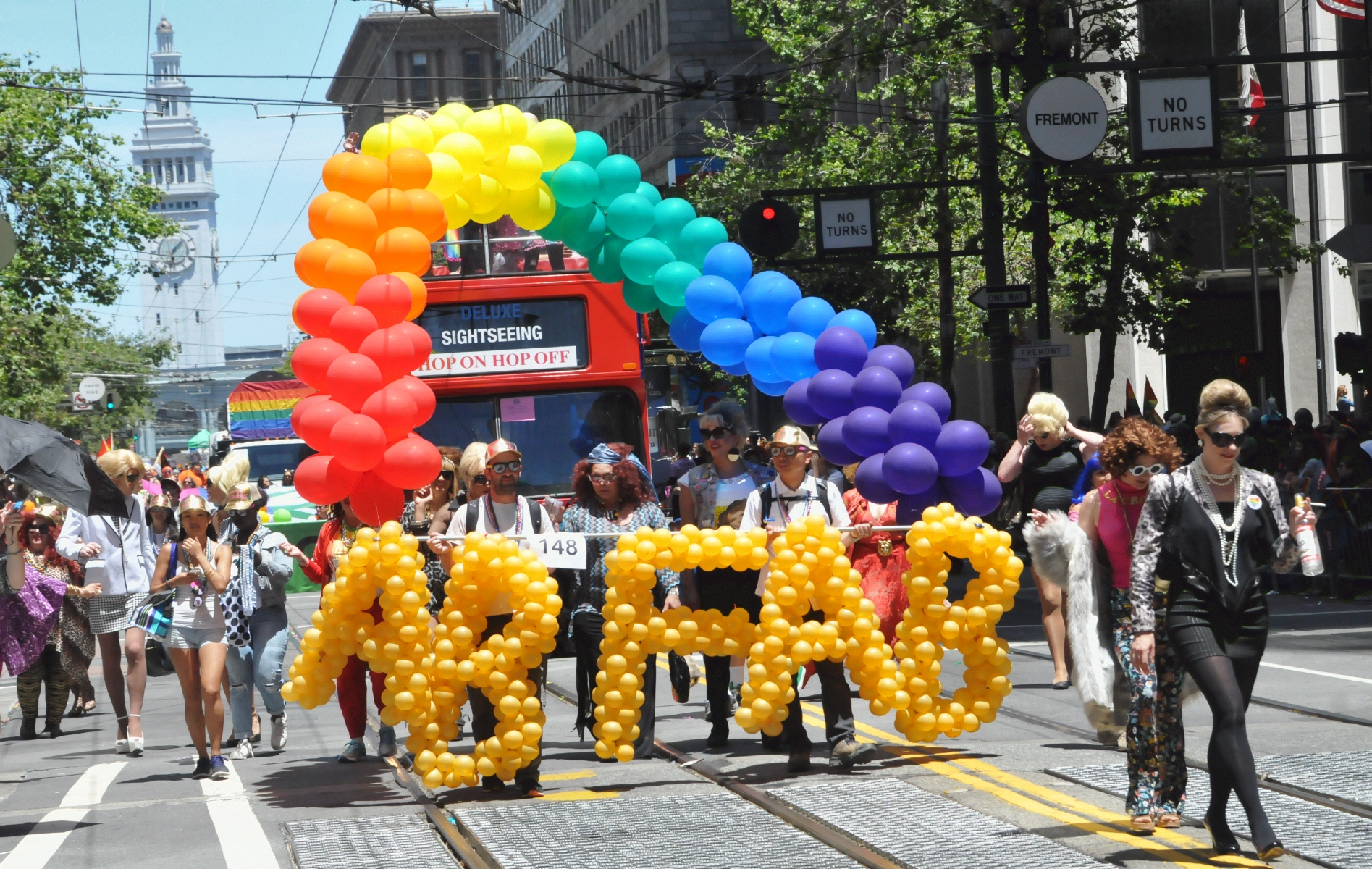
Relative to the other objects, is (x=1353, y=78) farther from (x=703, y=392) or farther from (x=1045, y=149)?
(x=1045, y=149)

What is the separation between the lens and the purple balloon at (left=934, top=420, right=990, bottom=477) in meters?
9.59

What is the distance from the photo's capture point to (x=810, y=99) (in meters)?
27.1

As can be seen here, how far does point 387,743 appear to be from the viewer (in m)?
9.78

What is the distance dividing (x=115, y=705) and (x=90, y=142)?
31.5 meters

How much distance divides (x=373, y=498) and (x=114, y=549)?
10.4ft

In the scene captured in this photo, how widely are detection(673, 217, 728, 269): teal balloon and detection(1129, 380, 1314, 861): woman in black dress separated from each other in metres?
5.91

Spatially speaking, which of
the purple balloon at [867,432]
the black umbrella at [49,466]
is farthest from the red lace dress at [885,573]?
the black umbrella at [49,466]

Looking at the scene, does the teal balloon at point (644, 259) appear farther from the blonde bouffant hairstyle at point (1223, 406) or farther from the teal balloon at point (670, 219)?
the blonde bouffant hairstyle at point (1223, 406)

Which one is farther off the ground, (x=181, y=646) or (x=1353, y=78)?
(x=1353, y=78)

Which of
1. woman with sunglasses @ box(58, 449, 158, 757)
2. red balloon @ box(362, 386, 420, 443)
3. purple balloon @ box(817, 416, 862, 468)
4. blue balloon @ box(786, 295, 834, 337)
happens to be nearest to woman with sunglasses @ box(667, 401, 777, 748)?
purple balloon @ box(817, 416, 862, 468)

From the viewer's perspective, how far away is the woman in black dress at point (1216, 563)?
20.6 feet

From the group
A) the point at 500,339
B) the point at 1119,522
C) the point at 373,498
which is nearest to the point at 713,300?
the point at 500,339

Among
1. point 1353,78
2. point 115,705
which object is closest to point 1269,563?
point 115,705

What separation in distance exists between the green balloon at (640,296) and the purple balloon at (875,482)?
2859 mm
